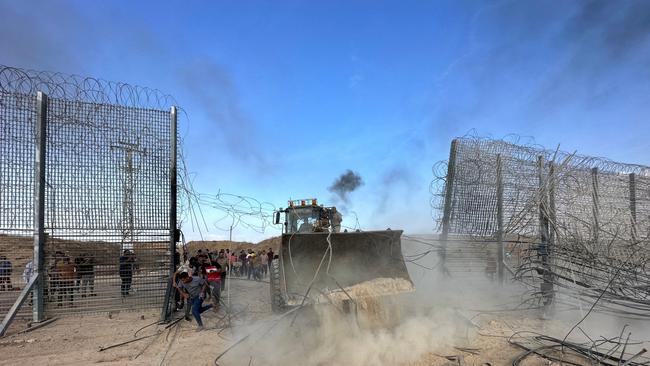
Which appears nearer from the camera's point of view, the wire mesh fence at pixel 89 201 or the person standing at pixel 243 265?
the wire mesh fence at pixel 89 201

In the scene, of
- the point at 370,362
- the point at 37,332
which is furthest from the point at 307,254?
the point at 37,332

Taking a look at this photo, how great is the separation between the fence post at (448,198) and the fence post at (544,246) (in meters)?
1.95

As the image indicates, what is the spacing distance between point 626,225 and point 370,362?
22.2 feet

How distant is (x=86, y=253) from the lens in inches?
356

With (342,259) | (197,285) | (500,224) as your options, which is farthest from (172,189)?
(500,224)

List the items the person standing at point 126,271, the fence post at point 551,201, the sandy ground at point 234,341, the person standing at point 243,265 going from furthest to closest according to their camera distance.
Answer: the person standing at point 243,265 < the person standing at point 126,271 < the fence post at point 551,201 < the sandy ground at point 234,341

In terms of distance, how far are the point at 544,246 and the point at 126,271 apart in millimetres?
9066

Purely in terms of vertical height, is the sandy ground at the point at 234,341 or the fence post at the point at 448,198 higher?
the fence post at the point at 448,198

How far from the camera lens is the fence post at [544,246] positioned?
8.33m

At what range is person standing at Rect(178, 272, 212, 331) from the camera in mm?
8312

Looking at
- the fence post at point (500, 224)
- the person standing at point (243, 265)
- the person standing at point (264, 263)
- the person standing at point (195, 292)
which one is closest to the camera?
the person standing at point (195, 292)

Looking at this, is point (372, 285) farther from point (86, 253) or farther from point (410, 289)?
point (86, 253)

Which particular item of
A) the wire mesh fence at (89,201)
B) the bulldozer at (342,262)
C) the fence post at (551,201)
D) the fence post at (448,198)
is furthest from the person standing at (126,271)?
the fence post at (551,201)

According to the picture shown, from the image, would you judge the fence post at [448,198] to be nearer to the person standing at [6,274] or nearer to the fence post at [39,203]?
the fence post at [39,203]
